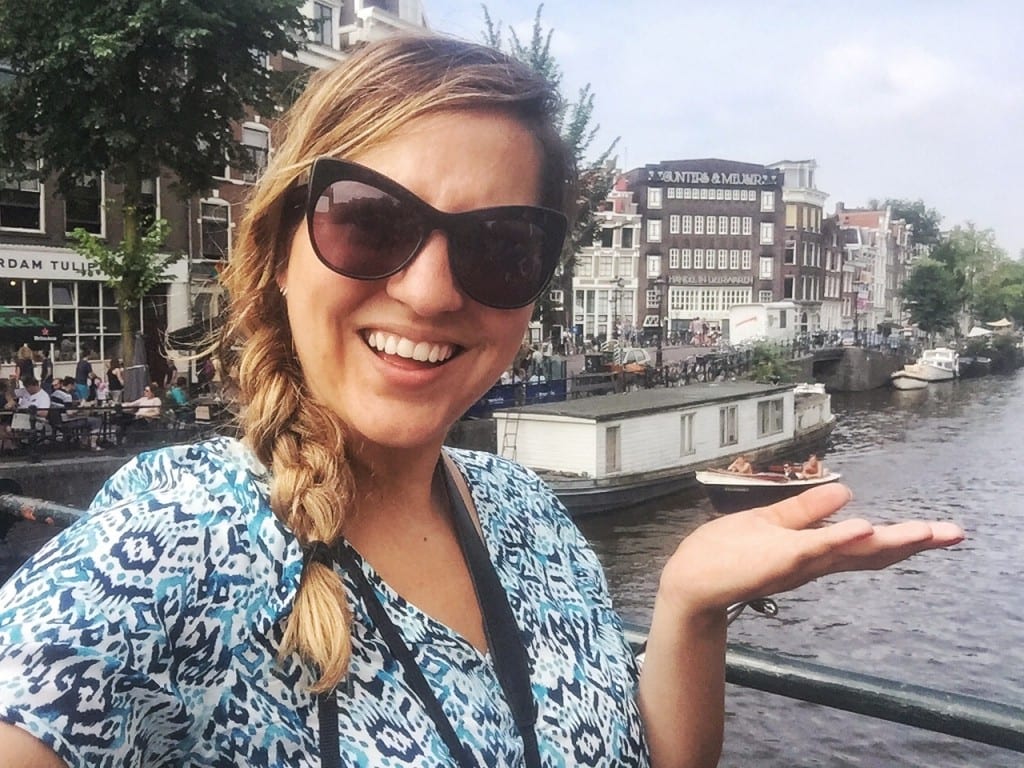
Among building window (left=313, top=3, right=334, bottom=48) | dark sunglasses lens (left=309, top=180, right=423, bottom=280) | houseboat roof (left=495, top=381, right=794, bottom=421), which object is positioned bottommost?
houseboat roof (left=495, top=381, right=794, bottom=421)

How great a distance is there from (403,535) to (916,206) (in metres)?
97.3

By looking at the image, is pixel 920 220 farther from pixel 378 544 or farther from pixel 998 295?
pixel 378 544

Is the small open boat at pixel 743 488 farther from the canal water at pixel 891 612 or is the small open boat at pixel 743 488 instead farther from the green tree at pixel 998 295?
the green tree at pixel 998 295

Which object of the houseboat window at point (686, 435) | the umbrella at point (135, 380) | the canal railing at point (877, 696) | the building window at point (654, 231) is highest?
the building window at point (654, 231)

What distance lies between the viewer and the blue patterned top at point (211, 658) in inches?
28.7

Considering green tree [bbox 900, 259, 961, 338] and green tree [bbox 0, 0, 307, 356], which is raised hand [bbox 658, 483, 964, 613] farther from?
green tree [bbox 900, 259, 961, 338]

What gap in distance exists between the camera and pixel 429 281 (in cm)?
105

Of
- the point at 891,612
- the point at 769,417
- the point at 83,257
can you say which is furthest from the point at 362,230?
the point at 769,417

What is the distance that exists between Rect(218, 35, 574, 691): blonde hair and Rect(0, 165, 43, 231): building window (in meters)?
19.1

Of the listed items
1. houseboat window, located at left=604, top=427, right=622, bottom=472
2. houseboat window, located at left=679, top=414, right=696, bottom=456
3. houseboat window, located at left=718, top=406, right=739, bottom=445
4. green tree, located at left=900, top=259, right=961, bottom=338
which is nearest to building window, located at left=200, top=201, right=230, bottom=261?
→ houseboat window, located at left=604, top=427, right=622, bottom=472

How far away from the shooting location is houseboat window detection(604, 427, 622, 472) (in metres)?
15.9

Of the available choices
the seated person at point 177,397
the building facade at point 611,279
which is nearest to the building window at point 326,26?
the seated person at point 177,397

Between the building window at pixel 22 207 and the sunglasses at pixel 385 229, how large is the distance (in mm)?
19218

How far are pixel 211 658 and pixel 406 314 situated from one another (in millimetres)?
418
